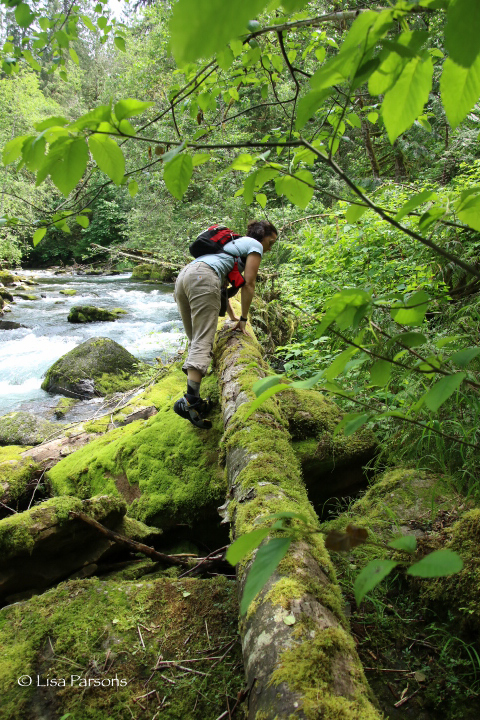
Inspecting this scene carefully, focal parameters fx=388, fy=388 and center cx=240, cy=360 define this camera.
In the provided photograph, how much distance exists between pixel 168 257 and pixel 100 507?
1244 cm

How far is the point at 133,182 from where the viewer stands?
1336mm

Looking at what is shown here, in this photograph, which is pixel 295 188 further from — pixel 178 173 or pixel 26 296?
pixel 26 296

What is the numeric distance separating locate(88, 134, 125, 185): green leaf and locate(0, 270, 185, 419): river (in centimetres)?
706

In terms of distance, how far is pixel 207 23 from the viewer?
0.40 m

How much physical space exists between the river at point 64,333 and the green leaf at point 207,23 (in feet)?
24.7

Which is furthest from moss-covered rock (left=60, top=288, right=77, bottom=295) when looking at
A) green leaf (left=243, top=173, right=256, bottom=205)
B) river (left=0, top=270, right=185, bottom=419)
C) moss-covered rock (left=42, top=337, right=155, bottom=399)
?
green leaf (left=243, top=173, right=256, bottom=205)

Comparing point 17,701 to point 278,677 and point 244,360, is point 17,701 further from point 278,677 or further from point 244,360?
point 244,360

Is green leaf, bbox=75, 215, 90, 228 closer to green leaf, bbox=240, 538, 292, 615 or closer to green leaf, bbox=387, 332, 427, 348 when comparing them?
green leaf, bbox=387, 332, 427, 348

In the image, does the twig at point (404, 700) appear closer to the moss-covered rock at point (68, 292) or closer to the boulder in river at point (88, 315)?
the boulder in river at point (88, 315)

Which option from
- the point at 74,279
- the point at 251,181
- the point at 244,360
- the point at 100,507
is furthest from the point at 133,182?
the point at 74,279

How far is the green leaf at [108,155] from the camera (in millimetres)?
820

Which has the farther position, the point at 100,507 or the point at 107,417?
the point at 107,417

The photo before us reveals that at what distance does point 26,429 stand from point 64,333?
599 centimetres

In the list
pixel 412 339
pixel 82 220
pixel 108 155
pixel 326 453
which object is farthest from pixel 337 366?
pixel 326 453
